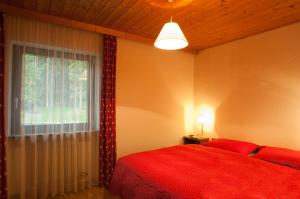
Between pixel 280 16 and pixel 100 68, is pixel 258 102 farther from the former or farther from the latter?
pixel 100 68

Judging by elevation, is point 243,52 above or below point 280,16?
below

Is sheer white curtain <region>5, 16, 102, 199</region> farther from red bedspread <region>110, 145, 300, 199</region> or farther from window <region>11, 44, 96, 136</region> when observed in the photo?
red bedspread <region>110, 145, 300, 199</region>

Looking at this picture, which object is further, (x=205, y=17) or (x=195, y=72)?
(x=195, y=72)

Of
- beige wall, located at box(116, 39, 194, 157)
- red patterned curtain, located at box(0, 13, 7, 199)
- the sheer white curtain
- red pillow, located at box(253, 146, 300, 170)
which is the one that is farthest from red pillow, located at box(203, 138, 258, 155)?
red patterned curtain, located at box(0, 13, 7, 199)

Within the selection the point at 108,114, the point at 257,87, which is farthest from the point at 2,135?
the point at 257,87

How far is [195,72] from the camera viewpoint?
4.23 m

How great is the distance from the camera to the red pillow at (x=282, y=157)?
2.20 meters

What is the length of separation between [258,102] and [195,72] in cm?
149

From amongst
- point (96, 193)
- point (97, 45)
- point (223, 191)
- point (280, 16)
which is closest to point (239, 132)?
point (280, 16)

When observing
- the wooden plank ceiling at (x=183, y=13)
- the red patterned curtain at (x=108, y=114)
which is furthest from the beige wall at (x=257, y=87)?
the red patterned curtain at (x=108, y=114)

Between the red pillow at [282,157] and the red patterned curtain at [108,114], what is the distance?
6.79ft

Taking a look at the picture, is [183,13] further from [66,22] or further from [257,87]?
[257,87]

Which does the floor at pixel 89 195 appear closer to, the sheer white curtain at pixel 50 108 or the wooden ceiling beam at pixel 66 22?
the sheer white curtain at pixel 50 108

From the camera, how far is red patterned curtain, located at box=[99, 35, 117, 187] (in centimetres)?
295
